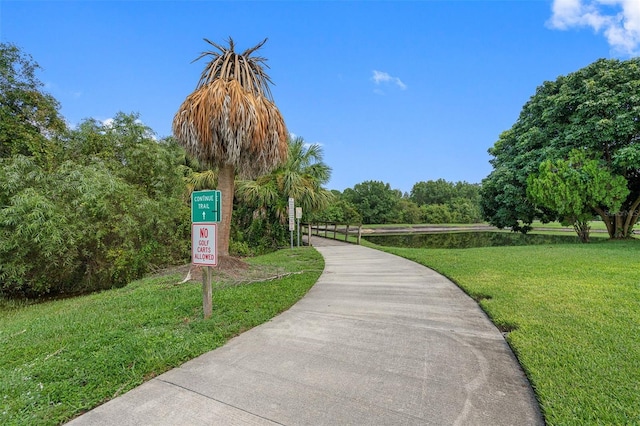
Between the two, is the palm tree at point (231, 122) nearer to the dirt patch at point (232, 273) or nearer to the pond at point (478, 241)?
the dirt patch at point (232, 273)

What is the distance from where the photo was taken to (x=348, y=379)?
8.47 ft

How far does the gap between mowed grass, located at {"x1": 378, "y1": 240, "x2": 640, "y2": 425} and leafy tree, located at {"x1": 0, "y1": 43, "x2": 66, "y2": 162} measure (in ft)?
45.7

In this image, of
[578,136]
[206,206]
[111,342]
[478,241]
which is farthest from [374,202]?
[111,342]

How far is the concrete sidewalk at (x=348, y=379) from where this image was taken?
2.12 metres

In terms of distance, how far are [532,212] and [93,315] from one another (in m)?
17.5

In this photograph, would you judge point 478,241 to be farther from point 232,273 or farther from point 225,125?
point 225,125

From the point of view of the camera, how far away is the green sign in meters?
3.74

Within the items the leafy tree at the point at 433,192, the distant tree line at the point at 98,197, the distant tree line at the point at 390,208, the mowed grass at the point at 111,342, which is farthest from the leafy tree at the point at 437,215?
the mowed grass at the point at 111,342

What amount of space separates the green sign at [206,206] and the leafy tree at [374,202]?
147 feet

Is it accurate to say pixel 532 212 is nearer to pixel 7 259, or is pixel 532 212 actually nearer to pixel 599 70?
pixel 599 70

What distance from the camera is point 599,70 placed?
13.0m

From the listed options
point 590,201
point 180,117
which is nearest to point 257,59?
point 180,117

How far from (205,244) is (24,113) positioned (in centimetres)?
1430

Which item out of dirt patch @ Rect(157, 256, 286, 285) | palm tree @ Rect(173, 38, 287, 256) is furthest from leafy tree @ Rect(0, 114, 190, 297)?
palm tree @ Rect(173, 38, 287, 256)
